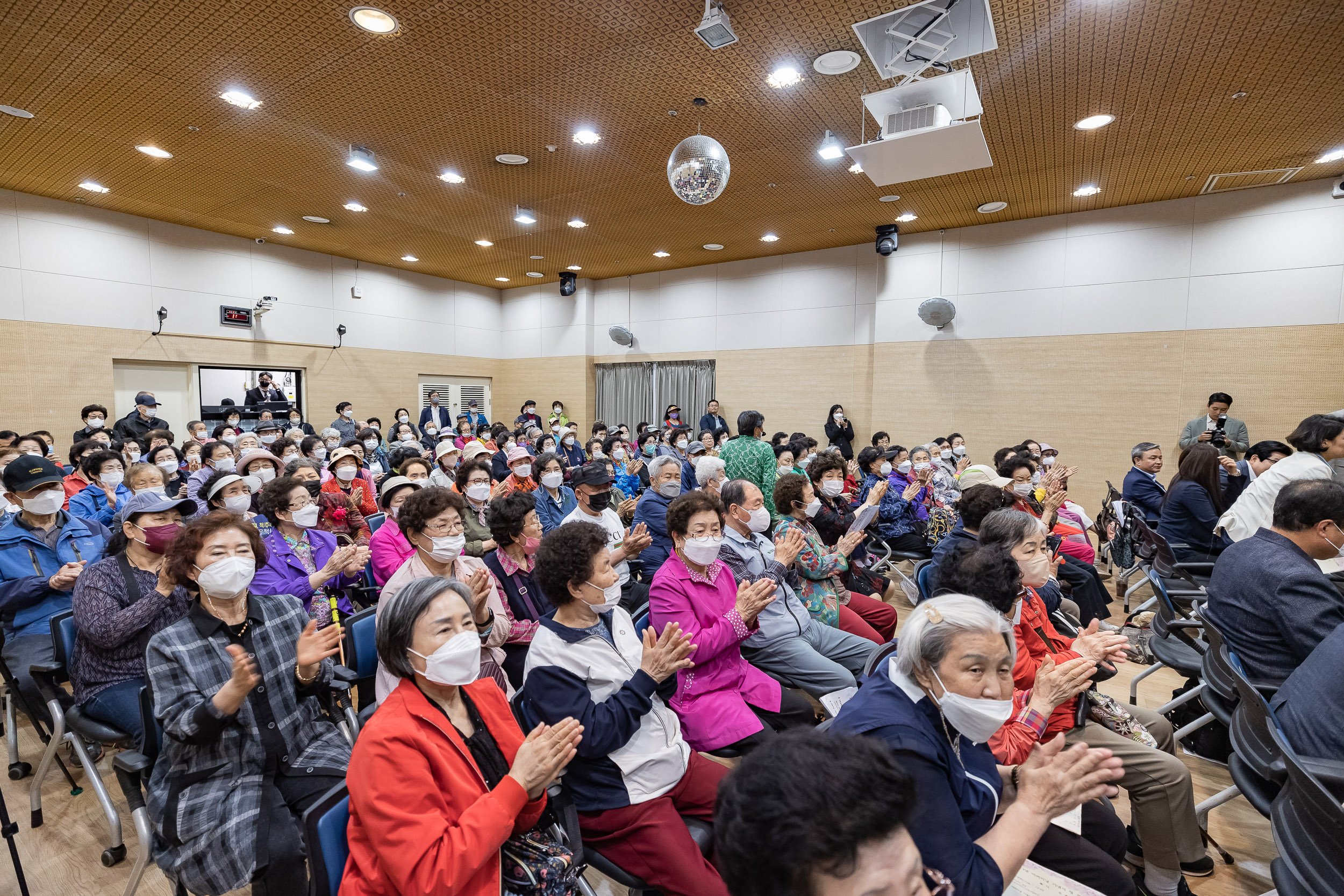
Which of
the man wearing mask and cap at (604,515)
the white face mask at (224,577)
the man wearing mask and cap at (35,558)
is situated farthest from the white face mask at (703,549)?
the man wearing mask and cap at (35,558)

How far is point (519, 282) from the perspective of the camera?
46.9 feet

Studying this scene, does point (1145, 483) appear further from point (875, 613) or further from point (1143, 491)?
point (875, 613)

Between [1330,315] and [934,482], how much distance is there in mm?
6106

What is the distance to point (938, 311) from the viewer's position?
9.59 meters

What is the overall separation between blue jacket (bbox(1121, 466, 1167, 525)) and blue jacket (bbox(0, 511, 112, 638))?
7594mm

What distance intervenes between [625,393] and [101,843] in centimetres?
1174

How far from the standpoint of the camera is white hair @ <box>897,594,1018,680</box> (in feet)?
4.87

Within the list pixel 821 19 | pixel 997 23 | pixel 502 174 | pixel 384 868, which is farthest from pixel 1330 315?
pixel 384 868

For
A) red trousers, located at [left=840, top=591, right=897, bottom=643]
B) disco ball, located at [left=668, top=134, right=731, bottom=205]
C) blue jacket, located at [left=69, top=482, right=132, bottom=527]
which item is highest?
disco ball, located at [left=668, top=134, right=731, bottom=205]

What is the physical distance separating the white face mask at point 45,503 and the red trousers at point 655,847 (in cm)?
349

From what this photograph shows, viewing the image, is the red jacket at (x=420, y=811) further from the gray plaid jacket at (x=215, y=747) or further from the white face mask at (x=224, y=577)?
the white face mask at (x=224, y=577)

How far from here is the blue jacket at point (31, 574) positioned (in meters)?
2.93

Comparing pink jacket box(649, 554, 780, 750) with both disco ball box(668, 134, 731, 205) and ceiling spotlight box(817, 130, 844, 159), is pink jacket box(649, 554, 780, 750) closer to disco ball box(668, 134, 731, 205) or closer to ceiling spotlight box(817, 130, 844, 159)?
disco ball box(668, 134, 731, 205)

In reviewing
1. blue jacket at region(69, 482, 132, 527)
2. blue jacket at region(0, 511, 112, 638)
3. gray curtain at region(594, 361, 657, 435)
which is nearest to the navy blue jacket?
blue jacket at region(0, 511, 112, 638)
